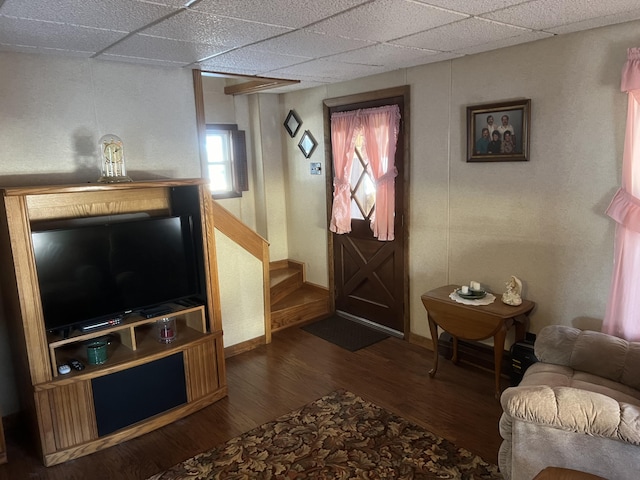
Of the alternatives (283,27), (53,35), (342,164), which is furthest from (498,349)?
(53,35)

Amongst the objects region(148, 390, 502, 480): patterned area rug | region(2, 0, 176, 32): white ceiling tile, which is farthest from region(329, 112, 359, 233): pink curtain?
region(2, 0, 176, 32): white ceiling tile

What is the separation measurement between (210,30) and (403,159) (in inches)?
78.8

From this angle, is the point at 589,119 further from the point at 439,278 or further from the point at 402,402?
the point at 402,402

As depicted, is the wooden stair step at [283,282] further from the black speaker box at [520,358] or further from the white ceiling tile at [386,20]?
the white ceiling tile at [386,20]

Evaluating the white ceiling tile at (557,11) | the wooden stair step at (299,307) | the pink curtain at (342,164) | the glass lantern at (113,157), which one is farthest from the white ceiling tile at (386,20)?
the wooden stair step at (299,307)

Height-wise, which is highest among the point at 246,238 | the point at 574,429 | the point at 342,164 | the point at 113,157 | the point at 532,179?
the point at 113,157

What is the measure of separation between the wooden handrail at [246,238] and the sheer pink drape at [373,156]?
2.91ft

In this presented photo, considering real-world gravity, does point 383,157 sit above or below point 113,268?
above

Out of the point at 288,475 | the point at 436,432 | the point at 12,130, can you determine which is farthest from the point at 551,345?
the point at 12,130

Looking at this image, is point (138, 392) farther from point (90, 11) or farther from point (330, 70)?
point (330, 70)

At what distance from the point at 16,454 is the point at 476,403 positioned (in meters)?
2.82

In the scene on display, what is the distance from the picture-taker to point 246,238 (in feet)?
12.9

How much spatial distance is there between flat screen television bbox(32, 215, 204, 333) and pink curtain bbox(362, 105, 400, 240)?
1.74 m

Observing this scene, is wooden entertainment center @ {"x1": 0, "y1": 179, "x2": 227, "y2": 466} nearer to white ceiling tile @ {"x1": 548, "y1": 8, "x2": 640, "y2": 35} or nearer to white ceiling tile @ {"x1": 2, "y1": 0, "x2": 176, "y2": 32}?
white ceiling tile @ {"x1": 2, "y1": 0, "x2": 176, "y2": 32}
